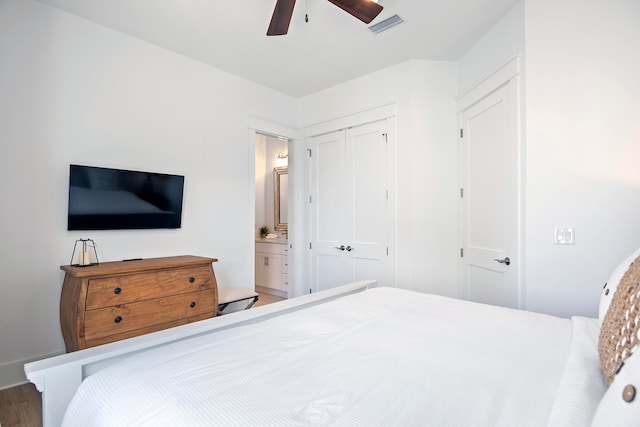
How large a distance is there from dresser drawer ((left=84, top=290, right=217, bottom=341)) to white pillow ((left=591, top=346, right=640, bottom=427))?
259 cm

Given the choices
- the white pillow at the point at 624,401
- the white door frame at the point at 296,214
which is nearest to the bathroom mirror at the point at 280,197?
the white door frame at the point at 296,214

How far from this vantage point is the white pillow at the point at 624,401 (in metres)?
0.50

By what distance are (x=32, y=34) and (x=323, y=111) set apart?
277 centimetres

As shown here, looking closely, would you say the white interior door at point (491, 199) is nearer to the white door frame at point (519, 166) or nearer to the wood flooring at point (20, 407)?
the white door frame at point (519, 166)

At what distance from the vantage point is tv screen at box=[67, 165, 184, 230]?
2.55 metres

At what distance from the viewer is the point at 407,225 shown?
339 centimetres

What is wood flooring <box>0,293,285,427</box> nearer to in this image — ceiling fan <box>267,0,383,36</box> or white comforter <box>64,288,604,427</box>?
white comforter <box>64,288,604,427</box>

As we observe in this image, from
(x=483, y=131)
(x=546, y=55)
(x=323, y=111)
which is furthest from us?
(x=323, y=111)

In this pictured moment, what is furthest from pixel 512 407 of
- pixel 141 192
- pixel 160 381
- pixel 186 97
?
pixel 186 97

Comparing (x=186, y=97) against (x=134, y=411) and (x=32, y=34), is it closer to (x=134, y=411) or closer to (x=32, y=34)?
(x=32, y=34)

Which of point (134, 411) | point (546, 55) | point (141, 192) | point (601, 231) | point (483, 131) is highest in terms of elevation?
point (546, 55)

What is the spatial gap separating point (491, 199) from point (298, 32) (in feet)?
7.15

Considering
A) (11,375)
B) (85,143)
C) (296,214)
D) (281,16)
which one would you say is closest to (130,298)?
(11,375)

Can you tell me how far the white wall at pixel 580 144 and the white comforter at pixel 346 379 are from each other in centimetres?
85
